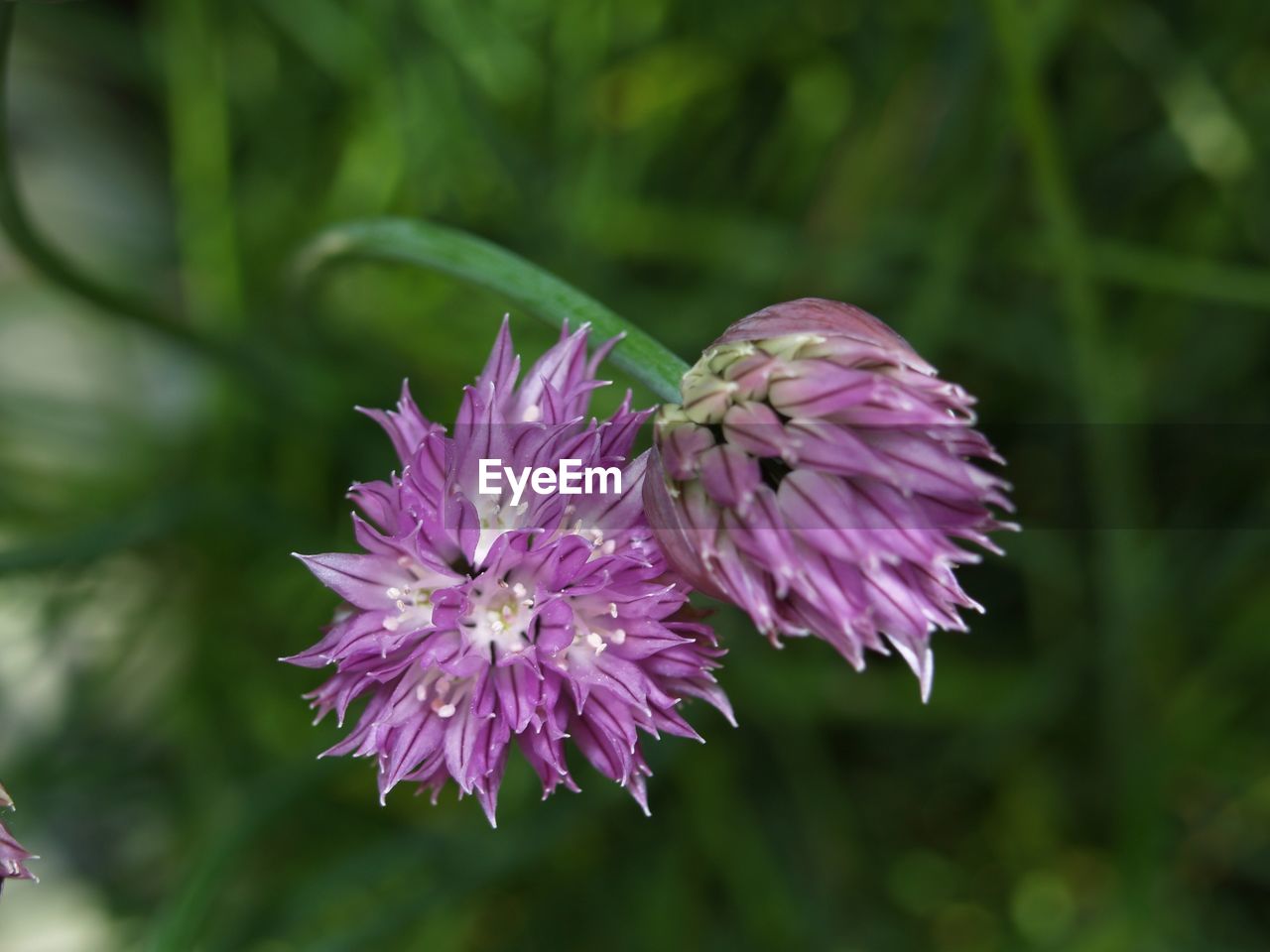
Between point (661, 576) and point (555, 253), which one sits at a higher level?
point (555, 253)

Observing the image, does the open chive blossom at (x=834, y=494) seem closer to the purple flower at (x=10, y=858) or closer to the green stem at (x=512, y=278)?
the green stem at (x=512, y=278)

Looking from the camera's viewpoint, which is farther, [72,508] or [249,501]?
[72,508]

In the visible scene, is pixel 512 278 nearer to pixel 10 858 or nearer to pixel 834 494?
pixel 834 494

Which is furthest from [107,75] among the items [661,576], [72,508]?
[661,576]

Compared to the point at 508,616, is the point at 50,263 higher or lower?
higher

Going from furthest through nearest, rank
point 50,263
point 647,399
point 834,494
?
point 647,399 < point 50,263 < point 834,494

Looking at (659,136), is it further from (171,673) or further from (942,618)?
(942,618)

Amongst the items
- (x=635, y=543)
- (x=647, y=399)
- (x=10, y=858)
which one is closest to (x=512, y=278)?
(x=635, y=543)

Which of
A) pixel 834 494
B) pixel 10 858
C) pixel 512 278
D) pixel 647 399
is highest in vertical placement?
pixel 647 399

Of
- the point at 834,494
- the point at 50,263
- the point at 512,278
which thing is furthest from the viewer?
the point at 50,263
